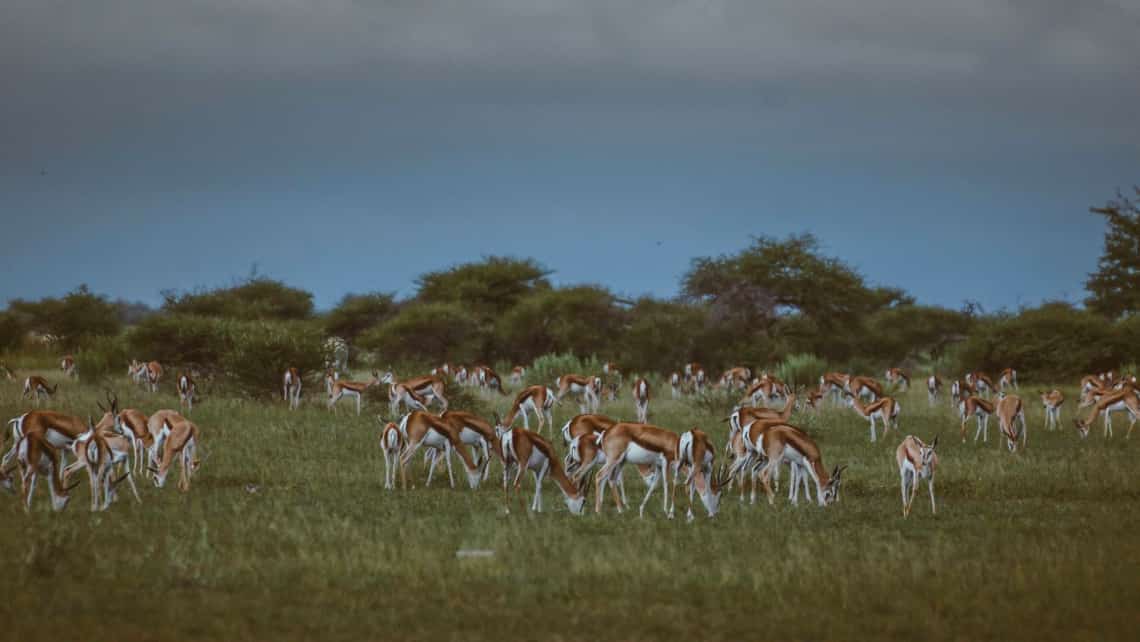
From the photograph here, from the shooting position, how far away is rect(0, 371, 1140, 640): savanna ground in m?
9.00

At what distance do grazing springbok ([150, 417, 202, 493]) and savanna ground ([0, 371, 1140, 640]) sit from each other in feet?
0.82

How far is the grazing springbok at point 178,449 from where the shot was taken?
14.9m

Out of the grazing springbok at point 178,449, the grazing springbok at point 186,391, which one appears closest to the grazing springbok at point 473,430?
the grazing springbok at point 178,449

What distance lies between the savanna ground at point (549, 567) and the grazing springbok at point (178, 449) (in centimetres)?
25

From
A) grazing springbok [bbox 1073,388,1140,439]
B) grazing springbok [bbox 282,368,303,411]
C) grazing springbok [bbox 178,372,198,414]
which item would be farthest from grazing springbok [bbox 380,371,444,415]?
grazing springbok [bbox 1073,388,1140,439]

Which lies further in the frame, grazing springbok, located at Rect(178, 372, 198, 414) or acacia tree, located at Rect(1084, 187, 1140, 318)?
acacia tree, located at Rect(1084, 187, 1140, 318)

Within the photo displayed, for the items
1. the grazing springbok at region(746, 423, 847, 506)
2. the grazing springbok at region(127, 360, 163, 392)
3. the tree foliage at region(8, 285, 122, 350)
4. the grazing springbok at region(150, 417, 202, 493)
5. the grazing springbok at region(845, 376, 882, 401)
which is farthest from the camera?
the tree foliage at region(8, 285, 122, 350)

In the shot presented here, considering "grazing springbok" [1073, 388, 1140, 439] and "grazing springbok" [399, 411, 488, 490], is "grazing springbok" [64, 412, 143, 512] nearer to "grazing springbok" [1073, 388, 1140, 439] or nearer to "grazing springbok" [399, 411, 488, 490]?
"grazing springbok" [399, 411, 488, 490]

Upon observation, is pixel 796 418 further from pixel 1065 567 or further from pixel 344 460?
pixel 1065 567

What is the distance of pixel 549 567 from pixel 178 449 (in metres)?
6.58

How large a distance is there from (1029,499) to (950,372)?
29404 mm

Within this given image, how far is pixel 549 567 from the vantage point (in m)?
10.7

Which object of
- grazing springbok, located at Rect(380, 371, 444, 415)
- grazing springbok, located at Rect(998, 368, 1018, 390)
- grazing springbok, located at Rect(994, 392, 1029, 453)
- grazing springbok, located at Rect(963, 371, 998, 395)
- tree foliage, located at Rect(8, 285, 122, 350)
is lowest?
grazing springbok, located at Rect(994, 392, 1029, 453)

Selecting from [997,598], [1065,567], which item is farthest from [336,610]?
[1065,567]
